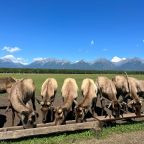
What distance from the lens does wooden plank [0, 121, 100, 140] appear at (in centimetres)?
1332

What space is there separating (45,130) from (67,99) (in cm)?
351

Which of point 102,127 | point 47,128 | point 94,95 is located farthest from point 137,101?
point 47,128

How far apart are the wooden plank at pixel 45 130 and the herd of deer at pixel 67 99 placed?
2.34ft

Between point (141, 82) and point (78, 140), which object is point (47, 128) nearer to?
point (78, 140)

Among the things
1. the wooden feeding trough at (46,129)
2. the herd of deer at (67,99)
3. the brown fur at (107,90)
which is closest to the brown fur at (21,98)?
the herd of deer at (67,99)

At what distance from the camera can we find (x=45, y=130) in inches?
557

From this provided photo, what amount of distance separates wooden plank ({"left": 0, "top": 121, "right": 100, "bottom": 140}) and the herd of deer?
71 cm

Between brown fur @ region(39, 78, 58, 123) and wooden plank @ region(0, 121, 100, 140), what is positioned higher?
brown fur @ region(39, 78, 58, 123)

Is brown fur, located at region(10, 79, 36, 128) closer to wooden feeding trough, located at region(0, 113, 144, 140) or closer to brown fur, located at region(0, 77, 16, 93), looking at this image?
wooden feeding trough, located at region(0, 113, 144, 140)

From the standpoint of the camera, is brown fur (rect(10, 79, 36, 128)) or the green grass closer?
the green grass

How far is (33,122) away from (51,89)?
5.25 metres

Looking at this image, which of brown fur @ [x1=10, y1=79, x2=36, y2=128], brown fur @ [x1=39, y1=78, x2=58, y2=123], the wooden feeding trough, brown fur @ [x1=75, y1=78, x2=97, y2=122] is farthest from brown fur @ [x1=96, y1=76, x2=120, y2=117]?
brown fur @ [x1=10, y1=79, x2=36, y2=128]

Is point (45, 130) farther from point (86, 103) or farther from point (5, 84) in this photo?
point (5, 84)

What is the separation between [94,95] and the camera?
722 inches
